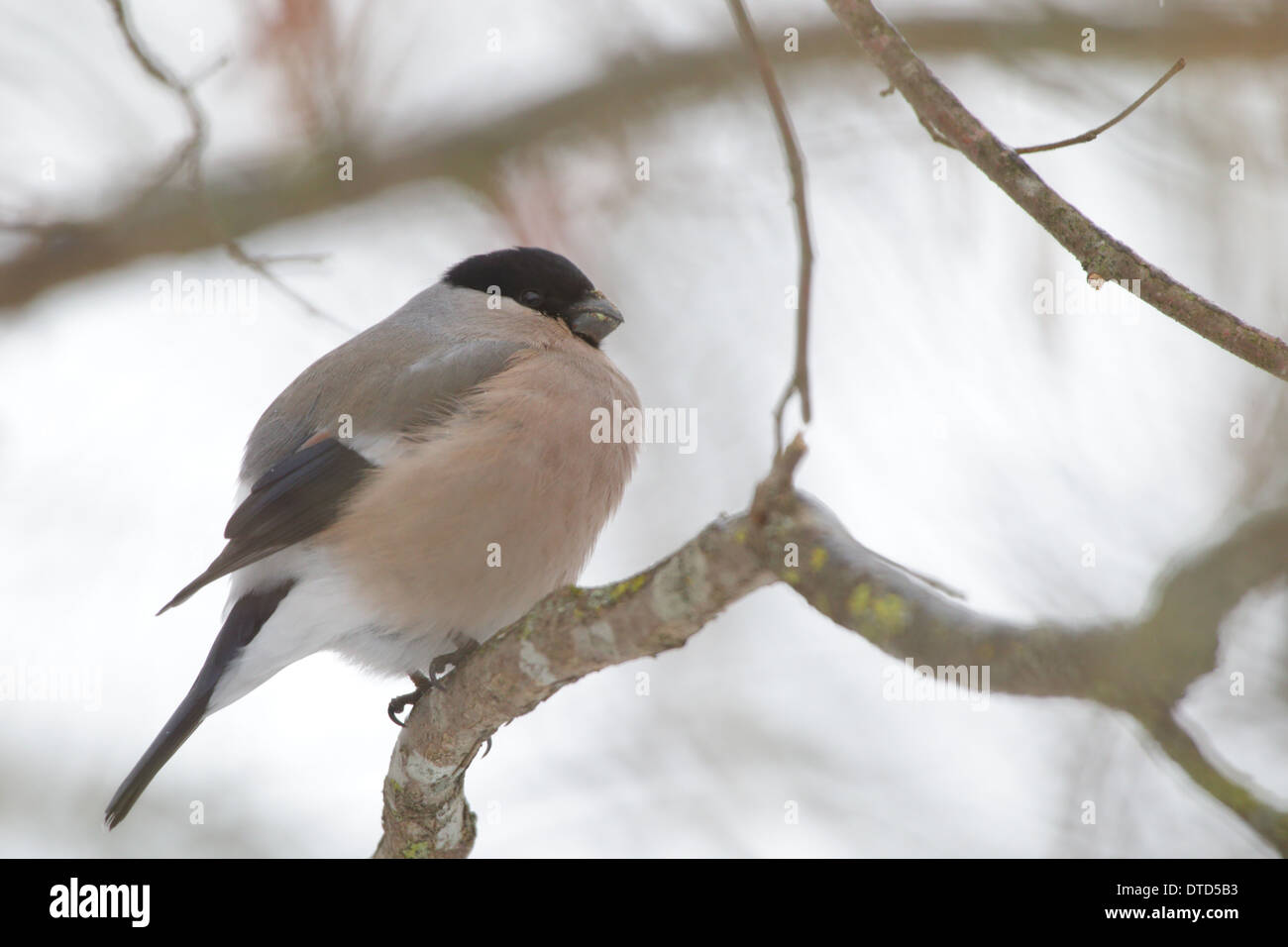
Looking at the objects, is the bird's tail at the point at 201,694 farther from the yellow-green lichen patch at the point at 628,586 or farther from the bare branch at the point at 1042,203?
the bare branch at the point at 1042,203

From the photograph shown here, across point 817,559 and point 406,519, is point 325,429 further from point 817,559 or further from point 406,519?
point 817,559

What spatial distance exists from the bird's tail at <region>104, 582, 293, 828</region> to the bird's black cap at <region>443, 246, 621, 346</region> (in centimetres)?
168

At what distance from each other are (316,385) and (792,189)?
2827 mm

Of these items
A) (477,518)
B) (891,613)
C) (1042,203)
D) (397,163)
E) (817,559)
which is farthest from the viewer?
(397,163)

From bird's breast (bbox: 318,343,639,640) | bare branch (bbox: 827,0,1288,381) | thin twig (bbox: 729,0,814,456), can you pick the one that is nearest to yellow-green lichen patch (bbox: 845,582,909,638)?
thin twig (bbox: 729,0,814,456)

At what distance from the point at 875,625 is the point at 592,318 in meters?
3.31

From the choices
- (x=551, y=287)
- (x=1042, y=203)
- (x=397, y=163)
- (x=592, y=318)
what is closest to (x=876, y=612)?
(x=1042, y=203)

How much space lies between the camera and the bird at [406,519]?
4.14 meters

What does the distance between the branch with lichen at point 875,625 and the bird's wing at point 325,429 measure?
3.39 feet

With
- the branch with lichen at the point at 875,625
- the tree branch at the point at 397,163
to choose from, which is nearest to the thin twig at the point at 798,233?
the branch with lichen at the point at 875,625

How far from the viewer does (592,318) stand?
5.15 meters

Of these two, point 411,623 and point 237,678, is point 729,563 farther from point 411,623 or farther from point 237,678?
point 237,678

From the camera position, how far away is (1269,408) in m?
3.98

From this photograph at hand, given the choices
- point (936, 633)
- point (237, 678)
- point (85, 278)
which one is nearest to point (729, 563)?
point (936, 633)
